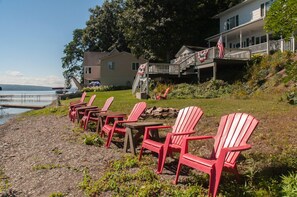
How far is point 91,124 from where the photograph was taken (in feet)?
33.7

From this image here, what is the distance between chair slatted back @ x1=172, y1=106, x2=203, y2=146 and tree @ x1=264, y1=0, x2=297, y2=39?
5.98ft

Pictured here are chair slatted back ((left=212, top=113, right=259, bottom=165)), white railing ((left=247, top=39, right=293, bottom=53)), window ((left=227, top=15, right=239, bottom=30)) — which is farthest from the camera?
window ((left=227, top=15, right=239, bottom=30))

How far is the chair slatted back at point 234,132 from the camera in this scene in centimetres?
442

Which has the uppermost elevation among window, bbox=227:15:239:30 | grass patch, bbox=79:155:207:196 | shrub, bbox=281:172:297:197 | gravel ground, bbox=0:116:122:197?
window, bbox=227:15:239:30

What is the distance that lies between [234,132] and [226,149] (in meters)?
0.85

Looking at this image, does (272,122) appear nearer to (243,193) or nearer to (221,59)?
(243,193)

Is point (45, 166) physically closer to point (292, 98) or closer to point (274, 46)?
point (292, 98)

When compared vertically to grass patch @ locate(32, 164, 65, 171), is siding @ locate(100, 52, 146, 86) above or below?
above

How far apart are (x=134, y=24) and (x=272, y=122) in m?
28.1

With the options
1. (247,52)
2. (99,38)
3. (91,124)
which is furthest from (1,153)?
(99,38)

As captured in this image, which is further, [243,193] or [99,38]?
[99,38]

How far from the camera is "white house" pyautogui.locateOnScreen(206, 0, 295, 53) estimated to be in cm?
2505

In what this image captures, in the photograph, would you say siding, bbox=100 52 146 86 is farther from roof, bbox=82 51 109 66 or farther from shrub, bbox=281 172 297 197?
shrub, bbox=281 172 297 197

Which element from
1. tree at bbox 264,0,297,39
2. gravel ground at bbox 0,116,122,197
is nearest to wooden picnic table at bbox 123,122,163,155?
gravel ground at bbox 0,116,122,197
